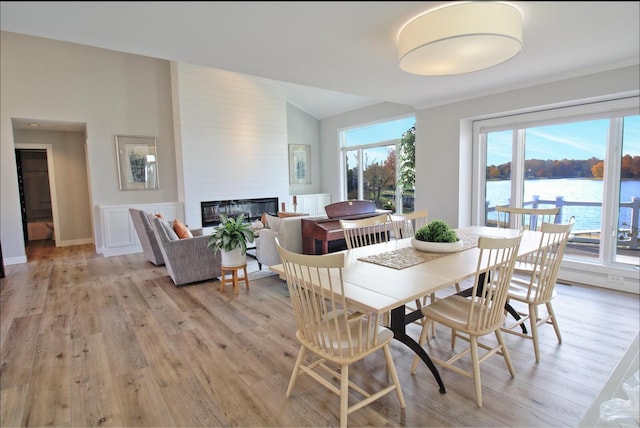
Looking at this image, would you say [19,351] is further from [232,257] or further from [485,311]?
[485,311]

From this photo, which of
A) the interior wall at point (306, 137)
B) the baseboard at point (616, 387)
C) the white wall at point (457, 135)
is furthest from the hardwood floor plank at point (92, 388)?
the interior wall at point (306, 137)

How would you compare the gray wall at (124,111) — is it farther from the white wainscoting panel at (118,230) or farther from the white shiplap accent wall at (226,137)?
the white shiplap accent wall at (226,137)

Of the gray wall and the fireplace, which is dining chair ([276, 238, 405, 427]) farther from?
the fireplace

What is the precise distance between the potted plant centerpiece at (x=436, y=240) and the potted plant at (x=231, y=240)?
203 cm

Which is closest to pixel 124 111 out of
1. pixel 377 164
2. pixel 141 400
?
pixel 377 164

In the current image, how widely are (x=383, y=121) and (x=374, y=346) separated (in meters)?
6.03

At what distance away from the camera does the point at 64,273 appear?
4.89 m

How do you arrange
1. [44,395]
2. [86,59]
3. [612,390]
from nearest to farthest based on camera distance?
1. [612,390]
2. [44,395]
3. [86,59]

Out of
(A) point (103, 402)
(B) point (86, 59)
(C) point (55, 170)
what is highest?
(B) point (86, 59)

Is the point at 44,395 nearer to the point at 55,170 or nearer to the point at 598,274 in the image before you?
the point at 598,274

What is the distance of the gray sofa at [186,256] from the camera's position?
4.07m

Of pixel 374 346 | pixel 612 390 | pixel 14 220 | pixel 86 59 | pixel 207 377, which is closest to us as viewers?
pixel 374 346

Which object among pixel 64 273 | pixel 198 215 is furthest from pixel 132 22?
pixel 198 215

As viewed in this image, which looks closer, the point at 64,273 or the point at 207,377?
the point at 207,377
